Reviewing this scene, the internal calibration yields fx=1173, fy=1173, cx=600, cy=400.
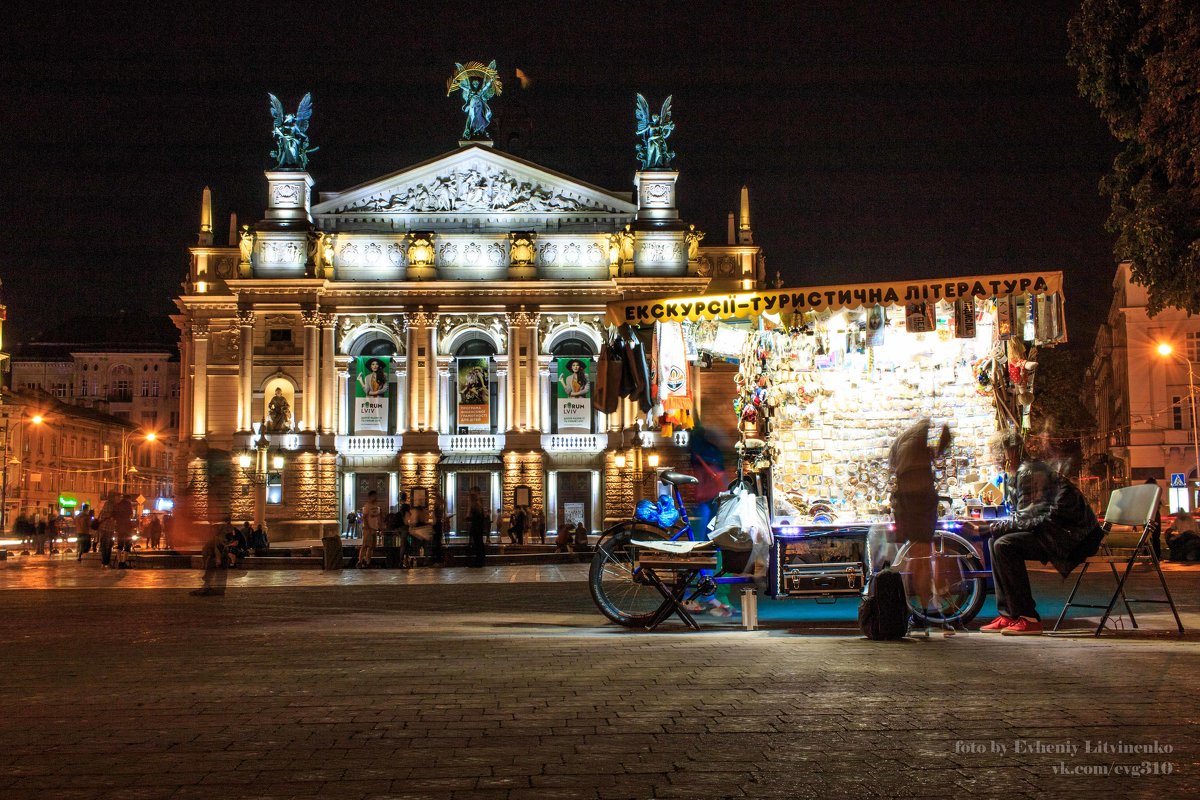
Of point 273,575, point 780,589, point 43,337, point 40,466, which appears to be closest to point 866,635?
point 780,589

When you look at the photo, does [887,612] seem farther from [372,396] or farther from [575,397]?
[372,396]

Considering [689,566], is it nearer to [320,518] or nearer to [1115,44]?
[1115,44]

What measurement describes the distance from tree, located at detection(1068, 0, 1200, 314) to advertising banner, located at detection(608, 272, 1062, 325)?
5.75 m

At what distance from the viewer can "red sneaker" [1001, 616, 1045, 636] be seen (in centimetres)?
1019

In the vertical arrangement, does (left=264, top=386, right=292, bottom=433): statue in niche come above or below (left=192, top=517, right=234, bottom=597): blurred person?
above

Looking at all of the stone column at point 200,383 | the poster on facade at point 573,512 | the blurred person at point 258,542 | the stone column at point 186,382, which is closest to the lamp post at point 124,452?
the stone column at point 186,382

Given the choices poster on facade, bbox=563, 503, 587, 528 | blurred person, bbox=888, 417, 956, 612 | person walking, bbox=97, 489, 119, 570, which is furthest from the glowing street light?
person walking, bbox=97, 489, 119, 570


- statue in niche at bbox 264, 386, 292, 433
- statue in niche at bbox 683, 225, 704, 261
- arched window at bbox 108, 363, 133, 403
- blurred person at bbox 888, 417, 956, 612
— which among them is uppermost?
statue in niche at bbox 683, 225, 704, 261

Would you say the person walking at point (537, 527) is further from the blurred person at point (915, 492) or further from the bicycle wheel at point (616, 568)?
the blurred person at point (915, 492)

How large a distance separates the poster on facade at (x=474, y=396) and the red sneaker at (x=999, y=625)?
134 feet

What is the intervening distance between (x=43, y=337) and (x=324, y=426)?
6324 centimetres

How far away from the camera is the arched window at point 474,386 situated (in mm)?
50562

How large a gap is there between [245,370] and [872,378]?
143ft

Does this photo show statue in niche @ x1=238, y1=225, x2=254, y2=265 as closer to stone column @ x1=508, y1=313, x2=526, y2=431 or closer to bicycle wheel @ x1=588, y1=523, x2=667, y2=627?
stone column @ x1=508, y1=313, x2=526, y2=431
